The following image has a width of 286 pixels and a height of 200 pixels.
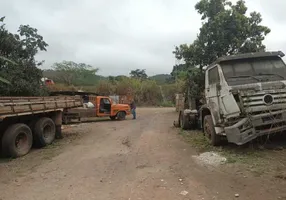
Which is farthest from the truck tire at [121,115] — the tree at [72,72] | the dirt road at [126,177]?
the tree at [72,72]

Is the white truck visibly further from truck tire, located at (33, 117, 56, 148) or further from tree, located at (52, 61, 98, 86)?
tree, located at (52, 61, 98, 86)

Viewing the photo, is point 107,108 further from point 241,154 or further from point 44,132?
point 241,154

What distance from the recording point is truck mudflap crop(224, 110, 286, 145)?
7559 millimetres

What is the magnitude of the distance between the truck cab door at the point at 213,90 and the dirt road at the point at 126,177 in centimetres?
126

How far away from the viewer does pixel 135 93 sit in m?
44.7

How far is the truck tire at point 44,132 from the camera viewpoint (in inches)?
419

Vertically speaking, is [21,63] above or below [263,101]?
above

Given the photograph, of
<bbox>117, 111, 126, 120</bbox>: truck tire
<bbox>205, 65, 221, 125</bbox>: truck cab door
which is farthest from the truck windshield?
<bbox>117, 111, 126, 120</bbox>: truck tire

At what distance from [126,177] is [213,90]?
4153mm

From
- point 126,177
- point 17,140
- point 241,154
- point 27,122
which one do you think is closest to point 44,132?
point 27,122

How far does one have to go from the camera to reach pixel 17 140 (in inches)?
374

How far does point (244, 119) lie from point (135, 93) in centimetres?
3722

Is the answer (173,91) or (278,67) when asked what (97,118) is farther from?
(173,91)

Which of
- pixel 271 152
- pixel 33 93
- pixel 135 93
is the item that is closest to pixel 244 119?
pixel 271 152
